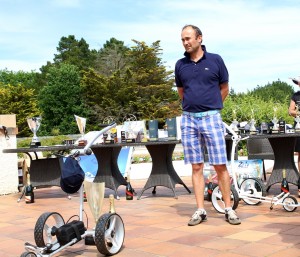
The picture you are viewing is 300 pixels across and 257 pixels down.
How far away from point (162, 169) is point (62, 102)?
33385 mm

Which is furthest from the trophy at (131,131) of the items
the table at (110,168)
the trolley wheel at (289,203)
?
the trolley wheel at (289,203)

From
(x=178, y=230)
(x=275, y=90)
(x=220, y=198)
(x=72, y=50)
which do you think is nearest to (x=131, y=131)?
(x=220, y=198)

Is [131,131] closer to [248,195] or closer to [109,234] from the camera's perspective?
[248,195]

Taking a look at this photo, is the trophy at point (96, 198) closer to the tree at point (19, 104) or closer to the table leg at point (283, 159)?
the table leg at point (283, 159)

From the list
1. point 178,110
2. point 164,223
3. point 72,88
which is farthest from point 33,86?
point 164,223

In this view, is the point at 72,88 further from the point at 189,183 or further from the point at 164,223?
the point at 164,223

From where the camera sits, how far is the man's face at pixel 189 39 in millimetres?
4180

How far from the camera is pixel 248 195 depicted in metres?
4.75

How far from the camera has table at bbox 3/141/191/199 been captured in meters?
6.02

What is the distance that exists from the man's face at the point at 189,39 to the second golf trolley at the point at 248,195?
33.4 inches

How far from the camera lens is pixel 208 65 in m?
4.25

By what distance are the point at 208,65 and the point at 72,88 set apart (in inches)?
1410

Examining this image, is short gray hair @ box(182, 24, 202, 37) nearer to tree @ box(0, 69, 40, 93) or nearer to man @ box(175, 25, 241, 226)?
man @ box(175, 25, 241, 226)

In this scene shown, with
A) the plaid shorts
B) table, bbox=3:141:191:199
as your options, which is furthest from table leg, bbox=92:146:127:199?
the plaid shorts
